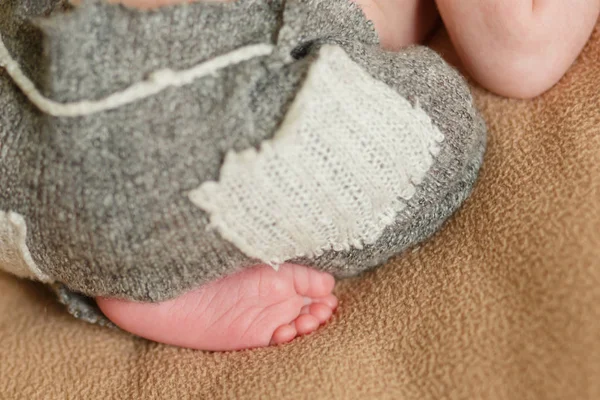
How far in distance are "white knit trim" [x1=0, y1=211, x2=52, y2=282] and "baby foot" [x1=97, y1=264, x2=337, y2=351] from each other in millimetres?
87

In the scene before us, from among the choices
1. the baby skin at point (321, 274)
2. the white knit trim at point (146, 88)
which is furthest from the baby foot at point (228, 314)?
the white knit trim at point (146, 88)

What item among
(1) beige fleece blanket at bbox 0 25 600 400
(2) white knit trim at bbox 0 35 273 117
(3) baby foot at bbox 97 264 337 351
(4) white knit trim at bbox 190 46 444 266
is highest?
(2) white knit trim at bbox 0 35 273 117

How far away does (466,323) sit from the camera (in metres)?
0.72

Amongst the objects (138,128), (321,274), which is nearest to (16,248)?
(138,128)

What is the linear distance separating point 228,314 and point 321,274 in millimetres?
124

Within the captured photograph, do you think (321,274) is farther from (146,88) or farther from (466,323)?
(146,88)

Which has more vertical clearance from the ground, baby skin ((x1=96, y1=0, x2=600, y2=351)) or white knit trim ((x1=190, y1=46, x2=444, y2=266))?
white knit trim ((x1=190, y1=46, x2=444, y2=266))

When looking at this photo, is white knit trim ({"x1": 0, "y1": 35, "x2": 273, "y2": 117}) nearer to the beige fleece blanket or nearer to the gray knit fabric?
the gray knit fabric

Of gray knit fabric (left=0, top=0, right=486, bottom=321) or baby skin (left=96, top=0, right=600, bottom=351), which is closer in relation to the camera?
gray knit fabric (left=0, top=0, right=486, bottom=321)

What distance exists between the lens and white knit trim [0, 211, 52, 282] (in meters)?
0.71

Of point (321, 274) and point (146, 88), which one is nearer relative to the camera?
point (146, 88)

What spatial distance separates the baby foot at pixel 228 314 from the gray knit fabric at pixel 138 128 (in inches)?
2.1

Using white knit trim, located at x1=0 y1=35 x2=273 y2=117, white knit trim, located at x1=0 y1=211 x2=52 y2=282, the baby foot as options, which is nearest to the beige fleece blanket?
the baby foot

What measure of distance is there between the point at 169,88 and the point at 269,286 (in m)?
0.28
